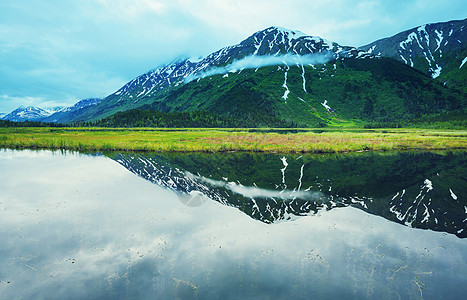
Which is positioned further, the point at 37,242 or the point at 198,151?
the point at 198,151

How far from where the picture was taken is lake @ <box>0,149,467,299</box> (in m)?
8.99

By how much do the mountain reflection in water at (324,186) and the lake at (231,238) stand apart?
0.60ft

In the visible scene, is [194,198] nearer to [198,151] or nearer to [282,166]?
[282,166]

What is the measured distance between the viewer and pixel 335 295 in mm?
8555

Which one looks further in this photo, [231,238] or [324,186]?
[324,186]

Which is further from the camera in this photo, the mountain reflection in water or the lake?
the mountain reflection in water

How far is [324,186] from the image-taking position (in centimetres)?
2500

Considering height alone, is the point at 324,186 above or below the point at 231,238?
below

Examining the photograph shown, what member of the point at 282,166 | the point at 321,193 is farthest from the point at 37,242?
the point at 282,166

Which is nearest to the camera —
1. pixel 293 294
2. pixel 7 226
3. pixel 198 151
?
pixel 293 294

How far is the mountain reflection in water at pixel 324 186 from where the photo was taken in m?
17.3

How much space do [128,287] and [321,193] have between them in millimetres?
17887

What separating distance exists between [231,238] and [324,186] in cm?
1516

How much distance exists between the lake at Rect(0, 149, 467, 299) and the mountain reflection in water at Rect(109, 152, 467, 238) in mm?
182
